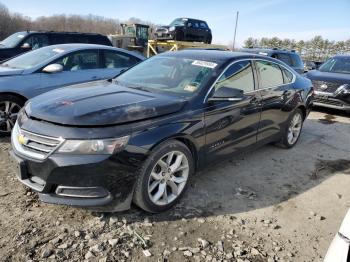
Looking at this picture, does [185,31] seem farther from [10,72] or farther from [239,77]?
[239,77]

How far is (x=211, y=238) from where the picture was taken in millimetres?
3111

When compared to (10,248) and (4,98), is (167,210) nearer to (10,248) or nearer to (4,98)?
(10,248)

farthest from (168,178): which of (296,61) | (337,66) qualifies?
(296,61)

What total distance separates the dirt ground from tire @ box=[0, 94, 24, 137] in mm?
931

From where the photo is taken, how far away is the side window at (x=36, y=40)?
34.3 ft

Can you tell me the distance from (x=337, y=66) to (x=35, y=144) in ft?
30.8

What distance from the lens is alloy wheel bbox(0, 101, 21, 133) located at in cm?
532

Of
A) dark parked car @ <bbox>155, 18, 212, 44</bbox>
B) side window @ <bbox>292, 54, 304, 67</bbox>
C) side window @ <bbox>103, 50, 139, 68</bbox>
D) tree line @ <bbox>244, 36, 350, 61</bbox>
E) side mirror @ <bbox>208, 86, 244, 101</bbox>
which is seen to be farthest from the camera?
tree line @ <bbox>244, 36, 350, 61</bbox>

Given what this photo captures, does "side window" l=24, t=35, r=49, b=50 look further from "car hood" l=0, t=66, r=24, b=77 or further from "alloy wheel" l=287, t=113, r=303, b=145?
"alloy wheel" l=287, t=113, r=303, b=145

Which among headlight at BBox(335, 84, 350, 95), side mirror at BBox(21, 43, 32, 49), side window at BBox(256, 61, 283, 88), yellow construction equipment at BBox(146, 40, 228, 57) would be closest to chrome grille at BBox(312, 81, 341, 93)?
headlight at BBox(335, 84, 350, 95)

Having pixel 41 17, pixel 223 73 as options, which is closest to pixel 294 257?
pixel 223 73

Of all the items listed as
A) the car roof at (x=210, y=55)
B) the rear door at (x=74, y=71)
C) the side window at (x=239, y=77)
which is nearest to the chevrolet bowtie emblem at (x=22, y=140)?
the side window at (x=239, y=77)

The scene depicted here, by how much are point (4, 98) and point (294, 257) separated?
4.70 metres

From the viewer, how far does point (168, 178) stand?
3.43 m
